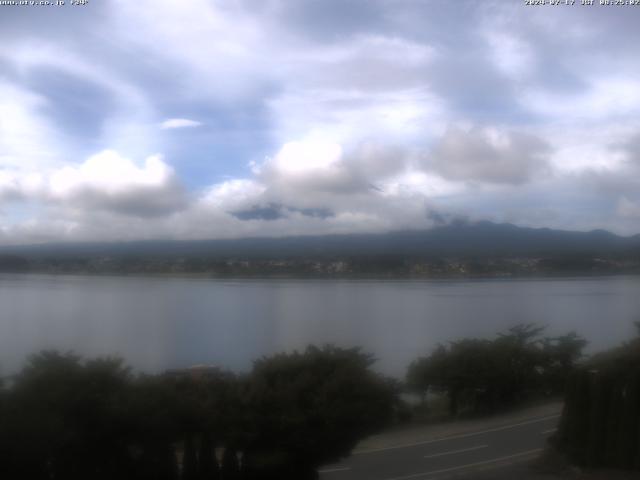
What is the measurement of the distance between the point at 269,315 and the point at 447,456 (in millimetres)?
10196

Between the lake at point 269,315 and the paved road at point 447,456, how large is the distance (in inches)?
85.7

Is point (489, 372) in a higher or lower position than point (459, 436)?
higher

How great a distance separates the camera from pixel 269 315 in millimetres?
20875

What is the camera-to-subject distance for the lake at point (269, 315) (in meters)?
13.9

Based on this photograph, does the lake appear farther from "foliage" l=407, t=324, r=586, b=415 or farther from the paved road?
the paved road

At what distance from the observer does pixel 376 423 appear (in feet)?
36.9

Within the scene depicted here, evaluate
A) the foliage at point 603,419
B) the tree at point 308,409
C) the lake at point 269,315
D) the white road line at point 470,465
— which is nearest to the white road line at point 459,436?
the tree at point 308,409

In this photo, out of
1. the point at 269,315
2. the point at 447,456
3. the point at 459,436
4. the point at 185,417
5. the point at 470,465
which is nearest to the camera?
the point at 185,417

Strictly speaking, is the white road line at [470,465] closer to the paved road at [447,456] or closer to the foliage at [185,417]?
the paved road at [447,456]

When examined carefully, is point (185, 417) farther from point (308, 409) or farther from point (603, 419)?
point (603, 419)

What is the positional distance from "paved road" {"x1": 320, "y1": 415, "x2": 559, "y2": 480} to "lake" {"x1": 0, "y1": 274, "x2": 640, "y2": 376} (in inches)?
85.7

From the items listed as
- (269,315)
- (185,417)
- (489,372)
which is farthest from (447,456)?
(269,315)

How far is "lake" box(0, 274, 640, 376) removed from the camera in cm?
1390

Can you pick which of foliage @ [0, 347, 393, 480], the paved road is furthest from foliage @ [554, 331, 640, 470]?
foliage @ [0, 347, 393, 480]
